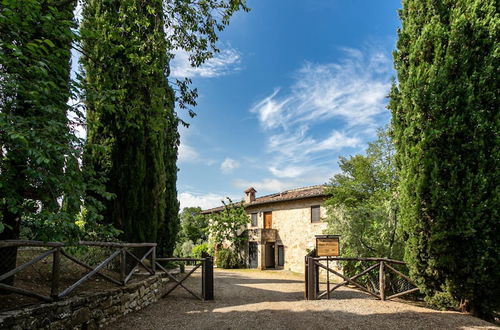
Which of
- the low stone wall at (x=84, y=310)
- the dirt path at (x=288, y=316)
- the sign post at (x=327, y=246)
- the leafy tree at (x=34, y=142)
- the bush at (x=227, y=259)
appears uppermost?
the leafy tree at (x=34, y=142)

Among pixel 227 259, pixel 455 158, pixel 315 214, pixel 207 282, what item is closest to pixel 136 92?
pixel 207 282

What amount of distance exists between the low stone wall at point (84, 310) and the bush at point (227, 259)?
13.4 m

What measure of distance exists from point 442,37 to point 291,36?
17.0ft

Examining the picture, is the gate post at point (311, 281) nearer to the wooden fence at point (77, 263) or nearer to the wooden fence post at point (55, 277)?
the wooden fence at point (77, 263)

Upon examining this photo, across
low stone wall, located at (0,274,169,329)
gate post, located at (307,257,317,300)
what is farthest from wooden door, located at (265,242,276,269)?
low stone wall, located at (0,274,169,329)

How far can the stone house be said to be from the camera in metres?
17.5

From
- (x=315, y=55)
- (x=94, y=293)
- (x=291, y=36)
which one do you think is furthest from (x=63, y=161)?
(x=315, y=55)

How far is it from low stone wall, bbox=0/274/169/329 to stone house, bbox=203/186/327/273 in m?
12.2

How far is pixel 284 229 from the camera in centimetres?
1927

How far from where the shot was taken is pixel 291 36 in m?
10.1

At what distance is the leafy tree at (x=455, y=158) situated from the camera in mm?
5496

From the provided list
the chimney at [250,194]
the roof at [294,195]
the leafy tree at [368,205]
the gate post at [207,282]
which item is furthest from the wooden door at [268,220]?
the gate post at [207,282]

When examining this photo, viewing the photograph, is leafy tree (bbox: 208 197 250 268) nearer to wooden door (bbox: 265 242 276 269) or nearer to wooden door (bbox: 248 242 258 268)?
wooden door (bbox: 248 242 258 268)

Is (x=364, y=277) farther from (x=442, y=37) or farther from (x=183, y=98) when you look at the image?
(x=183, y=98)
